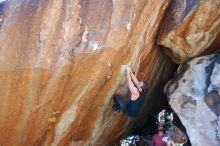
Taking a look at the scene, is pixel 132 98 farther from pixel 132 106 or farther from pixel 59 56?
pixel 59 56

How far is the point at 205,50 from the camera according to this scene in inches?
358

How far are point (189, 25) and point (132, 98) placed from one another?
1966 millimetres

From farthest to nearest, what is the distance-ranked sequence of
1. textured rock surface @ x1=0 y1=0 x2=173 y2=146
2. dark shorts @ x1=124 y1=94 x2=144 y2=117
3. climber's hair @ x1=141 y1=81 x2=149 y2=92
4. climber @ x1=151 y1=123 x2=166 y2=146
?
climber @ x1=151 y1=123 x2=166 y2=146
climber's hair @ x1=141 y1=81 x2=149 y2=92
dark shorts @ x1=124 y1=94 x2=144 y2=117
textured rock surface @ x1=0 y1=0 x2=173 y2=146

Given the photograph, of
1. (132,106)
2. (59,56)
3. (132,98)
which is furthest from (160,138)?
(59,56)

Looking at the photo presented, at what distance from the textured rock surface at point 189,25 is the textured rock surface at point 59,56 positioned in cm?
41

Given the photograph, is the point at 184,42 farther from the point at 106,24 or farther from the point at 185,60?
the point at 106,24

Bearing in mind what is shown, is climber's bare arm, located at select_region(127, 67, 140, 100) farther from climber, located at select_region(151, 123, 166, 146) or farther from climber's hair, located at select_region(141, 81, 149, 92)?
climber, located at select_region(151, 123, 166, 146)

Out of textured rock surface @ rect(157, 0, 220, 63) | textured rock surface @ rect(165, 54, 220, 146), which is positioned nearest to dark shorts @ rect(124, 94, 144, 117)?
textured rock surface @ rect(165, 54, 220, 146)

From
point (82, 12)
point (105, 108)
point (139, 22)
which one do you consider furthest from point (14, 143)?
point (139, 22)

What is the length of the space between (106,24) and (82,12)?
19.5 inches

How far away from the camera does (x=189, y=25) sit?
8023 mm

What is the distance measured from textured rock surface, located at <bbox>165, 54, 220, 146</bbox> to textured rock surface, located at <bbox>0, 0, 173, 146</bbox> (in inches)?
66.7

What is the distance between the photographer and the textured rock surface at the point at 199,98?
27.1 feet

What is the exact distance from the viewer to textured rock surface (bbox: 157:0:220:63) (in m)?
7.82
